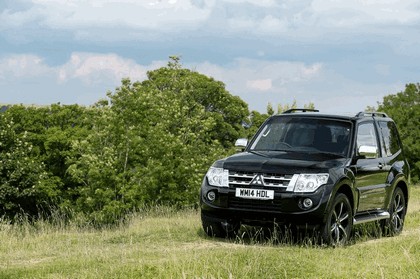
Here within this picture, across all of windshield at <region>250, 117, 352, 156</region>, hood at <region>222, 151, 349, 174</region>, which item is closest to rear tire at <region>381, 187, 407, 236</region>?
windshield at <region>250, 117, 352, 156</region>

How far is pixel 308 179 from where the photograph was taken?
11.6 meters

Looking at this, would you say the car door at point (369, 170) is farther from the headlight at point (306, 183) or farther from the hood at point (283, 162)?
the headlight at point (306, 183)

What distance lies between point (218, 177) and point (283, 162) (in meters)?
1.04

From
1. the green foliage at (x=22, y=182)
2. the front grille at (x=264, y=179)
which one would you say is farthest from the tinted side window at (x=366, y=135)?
the green foliage at (x=22, y=182)

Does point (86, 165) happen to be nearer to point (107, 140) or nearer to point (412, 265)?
point (107, 140)

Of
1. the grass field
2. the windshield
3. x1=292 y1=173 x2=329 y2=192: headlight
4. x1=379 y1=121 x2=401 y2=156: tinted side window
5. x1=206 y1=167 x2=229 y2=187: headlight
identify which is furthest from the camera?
x1=379 y1=121 x2=401 y2=156: tinted side window

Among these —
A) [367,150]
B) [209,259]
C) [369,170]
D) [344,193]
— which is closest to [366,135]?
[369,170]

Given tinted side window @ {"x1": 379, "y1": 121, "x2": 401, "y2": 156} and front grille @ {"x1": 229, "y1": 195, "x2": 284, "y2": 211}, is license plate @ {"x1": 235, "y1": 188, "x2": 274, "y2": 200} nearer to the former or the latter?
front grille @ {"x1": 229, "y1": 195, "x2": 284, "y2": 211}

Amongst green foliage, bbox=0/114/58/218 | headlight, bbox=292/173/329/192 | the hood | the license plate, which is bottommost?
green foliage, bbox=0/114/58/218

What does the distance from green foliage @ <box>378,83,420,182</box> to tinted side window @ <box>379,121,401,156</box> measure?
3406 centimetres

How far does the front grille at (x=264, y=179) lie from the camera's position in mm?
11609

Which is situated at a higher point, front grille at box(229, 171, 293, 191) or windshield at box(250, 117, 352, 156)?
windshield at box(250, 117, 352, 156)

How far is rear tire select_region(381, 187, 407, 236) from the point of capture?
14565mm

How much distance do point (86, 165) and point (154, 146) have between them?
2.99 m
